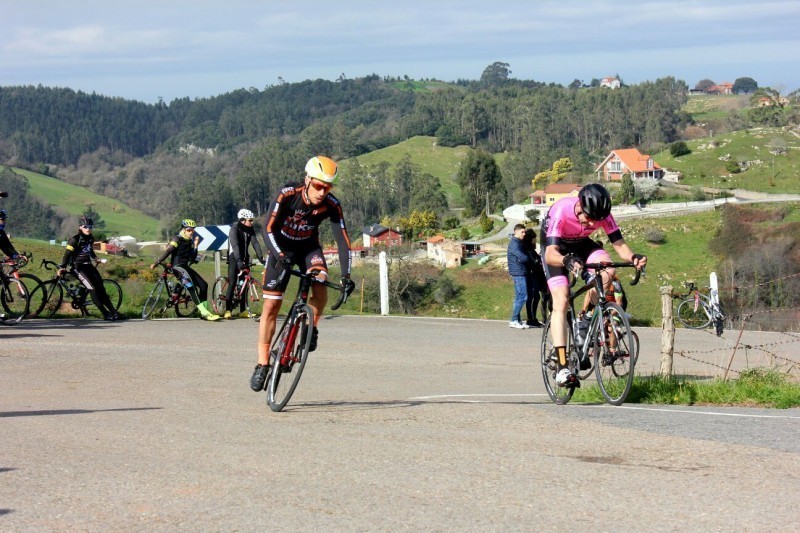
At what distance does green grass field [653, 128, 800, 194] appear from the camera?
124250 millimetres

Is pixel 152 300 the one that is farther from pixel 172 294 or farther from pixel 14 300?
pixel 14 300

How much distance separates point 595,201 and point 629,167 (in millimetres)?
144804

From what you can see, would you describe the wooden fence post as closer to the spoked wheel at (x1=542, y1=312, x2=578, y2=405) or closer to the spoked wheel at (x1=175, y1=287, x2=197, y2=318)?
the spoked wheel at (x1=542, y1=312, x2=578, y2=405)

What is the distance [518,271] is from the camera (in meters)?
18.0

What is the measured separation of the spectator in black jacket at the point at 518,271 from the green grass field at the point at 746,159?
Result: 358ft

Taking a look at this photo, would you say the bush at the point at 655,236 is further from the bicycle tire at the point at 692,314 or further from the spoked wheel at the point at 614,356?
the spoked wheel at the point at 614,356

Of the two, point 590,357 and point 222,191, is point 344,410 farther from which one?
point 222,191

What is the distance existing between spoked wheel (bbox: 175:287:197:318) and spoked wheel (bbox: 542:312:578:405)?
10296 millimetres

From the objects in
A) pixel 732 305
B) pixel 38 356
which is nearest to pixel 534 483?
pixel 38 356

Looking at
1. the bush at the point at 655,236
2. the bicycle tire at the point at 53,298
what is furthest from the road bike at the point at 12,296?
the bush at the point at 655,236

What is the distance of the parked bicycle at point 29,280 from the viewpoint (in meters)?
15.9

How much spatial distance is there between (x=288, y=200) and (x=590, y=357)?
312 centimetres

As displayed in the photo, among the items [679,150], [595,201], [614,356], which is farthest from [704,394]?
[679,150]

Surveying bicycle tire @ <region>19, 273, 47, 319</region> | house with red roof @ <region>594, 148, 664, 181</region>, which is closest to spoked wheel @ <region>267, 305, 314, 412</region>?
bicycle tire @ <region>19, 273, 47, 319</region>
